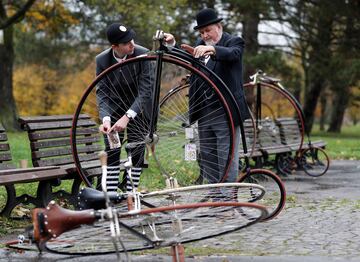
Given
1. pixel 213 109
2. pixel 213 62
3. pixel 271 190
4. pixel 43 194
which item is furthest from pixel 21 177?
pixel 271 190

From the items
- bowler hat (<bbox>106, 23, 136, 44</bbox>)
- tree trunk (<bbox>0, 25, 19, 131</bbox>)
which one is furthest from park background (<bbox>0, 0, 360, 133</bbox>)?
bowler hat (<bbox>106, 23, 136, 44</bbox>)

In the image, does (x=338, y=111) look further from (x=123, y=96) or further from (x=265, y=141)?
(x=123, y=96)

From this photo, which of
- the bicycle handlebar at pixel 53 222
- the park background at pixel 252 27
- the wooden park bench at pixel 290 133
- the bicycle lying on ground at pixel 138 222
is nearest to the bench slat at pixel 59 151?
the bicycle lying on ground at pixel 138 222

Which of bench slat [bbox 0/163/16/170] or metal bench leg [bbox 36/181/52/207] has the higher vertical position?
bench slat [bbox 0/163/16/170]

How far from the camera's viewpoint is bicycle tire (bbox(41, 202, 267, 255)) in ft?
13.5

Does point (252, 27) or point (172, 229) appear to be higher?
point (252, 27)

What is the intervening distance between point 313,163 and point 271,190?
513 centimetres

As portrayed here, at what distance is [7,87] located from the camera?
26656 mm

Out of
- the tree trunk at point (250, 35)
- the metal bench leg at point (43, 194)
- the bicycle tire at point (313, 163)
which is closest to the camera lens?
the metal bench leg at point (43, 194)

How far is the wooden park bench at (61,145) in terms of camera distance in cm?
703

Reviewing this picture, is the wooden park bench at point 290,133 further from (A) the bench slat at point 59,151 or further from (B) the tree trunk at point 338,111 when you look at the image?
(B) the tree trunk at point 338,111

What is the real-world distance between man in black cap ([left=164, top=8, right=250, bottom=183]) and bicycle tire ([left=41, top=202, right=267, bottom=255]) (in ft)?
5.78

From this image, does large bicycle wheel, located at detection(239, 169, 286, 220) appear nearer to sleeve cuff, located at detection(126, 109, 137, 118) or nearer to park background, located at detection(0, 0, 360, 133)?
sleeve cuff, located at detection(126, 109, 137, 118)

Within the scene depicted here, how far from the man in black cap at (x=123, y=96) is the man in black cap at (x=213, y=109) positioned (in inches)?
19.8
